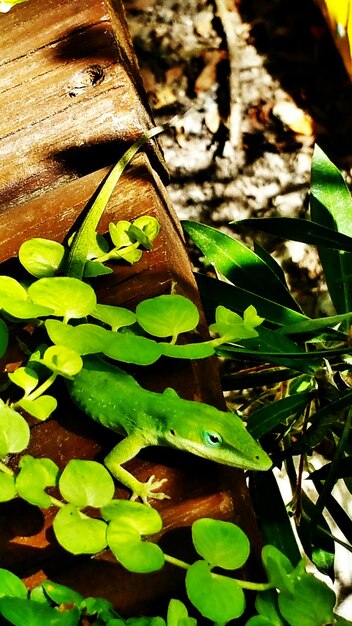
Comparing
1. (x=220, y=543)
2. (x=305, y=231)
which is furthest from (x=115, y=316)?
(x=305, y=231)

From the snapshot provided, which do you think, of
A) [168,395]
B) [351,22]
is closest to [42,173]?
[168,395]

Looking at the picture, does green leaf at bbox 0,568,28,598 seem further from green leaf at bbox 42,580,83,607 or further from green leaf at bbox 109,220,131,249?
green leaf at bbox 109,220,131,249

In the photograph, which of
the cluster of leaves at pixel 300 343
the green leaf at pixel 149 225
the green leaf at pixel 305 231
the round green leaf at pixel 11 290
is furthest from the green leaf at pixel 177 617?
the green leaf at pixel 305 231

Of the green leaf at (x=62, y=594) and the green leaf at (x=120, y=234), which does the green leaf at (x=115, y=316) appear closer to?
the green leaf at (x=120, y=234)

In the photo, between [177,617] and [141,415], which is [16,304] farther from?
[177,617]

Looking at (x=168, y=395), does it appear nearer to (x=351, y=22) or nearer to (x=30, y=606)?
(x=30, y=606)
